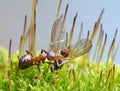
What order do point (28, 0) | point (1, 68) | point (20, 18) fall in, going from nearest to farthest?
point (1, 68) < point (20, 18) < point (28, 0)

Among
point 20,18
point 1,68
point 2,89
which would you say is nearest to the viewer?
point 2,89

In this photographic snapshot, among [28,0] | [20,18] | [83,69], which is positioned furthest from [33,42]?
[28,0]

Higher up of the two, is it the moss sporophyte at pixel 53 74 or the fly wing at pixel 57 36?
the fly wing at pixel 57 36

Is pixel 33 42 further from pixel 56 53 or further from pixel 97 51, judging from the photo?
pixel 97 51

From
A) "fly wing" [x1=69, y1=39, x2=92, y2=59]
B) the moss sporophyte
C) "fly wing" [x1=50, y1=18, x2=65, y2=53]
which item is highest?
"fly wing" [x1=50, y1=18, x2=65, y2=53]

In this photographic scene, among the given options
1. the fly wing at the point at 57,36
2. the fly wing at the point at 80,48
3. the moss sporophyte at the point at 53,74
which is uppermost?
the fly wing at the point at 57,36

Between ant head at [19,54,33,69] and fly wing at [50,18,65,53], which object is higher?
fly wing at [50,18,65,53]
